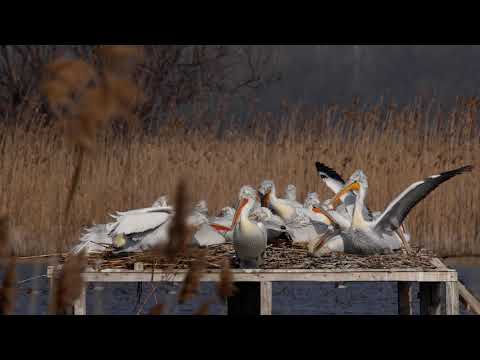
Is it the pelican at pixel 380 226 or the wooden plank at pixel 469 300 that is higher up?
the pelican at pixel 380 226

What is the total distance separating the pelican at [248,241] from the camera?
192 inches

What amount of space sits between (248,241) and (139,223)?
83 cm

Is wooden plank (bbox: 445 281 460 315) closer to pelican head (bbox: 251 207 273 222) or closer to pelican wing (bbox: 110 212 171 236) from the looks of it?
pelican head (bbox: 251 207 273 222)

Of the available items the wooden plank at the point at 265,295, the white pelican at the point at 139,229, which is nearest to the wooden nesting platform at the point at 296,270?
the wooden plank at the point at 265,295

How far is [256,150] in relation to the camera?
9188mm

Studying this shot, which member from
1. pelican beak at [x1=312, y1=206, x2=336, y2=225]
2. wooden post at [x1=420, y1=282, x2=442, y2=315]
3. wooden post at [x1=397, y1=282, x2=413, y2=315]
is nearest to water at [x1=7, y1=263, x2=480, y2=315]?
wooden post at [x1=397, y1=282, x2=413, y2=315]

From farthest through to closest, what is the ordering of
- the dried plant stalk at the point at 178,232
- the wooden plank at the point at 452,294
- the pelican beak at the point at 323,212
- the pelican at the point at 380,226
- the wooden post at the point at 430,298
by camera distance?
the wooden post at the point at 430,298 < the pelican beak at the point at 323,212 < the pelican at the point at 380,226 < the wooden plank at the point at 452,294 < the dried plant stalk at the point at 178,232

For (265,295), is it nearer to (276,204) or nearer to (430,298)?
(430,298)

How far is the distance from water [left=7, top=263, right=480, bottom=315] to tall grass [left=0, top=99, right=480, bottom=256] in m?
0.46

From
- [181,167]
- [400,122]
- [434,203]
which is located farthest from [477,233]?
[181,167]

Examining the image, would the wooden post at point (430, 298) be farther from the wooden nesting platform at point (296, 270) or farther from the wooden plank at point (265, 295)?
the wooden plank at point (265, 295)

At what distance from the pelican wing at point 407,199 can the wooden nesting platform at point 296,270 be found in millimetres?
192

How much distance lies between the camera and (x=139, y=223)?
5414mm

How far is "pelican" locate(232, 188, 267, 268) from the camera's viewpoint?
16.0 ft
